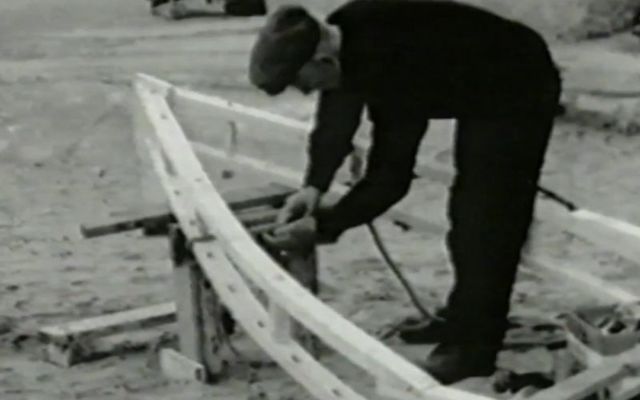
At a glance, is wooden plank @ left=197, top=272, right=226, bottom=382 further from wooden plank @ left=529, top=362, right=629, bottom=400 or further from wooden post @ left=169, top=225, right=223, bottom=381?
wooden plank @ left=529, top=362, right=629, bottom=400

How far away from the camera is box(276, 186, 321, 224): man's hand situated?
2.28 m

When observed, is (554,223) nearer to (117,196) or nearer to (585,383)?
(585,383)

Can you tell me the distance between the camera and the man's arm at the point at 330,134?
2.12 m

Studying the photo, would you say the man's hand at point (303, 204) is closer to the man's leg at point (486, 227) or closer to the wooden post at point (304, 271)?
the wooden post at point (304, 271)

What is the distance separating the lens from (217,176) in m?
3.89

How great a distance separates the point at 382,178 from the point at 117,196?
197 centimetres

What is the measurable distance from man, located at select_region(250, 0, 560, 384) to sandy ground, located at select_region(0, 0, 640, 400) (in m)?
0.40

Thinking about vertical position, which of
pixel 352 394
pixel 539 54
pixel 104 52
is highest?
pixel 539 54

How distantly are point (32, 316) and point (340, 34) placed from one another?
1.31 m

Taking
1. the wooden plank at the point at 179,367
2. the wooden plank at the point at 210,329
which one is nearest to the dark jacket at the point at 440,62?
the wooden plank at the point at 210,329

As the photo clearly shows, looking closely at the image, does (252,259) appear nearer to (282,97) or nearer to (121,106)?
(282,97)

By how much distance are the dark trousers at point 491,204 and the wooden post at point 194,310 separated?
0.63 m

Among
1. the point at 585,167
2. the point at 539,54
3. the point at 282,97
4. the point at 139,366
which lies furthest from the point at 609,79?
the point at 539,54

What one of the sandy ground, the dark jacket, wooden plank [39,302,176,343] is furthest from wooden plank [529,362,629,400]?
wooden plank [39,302,176,343]
